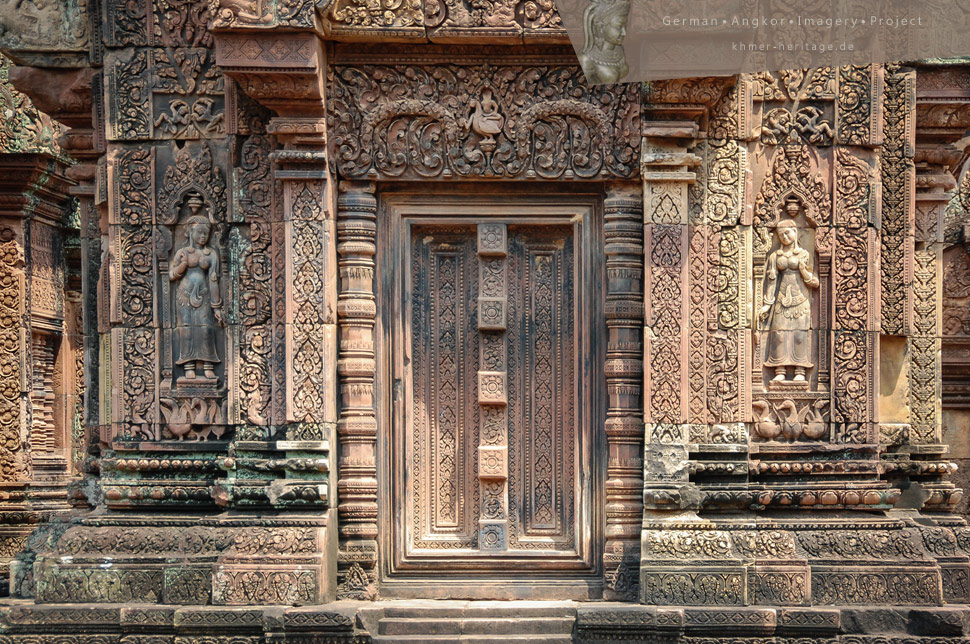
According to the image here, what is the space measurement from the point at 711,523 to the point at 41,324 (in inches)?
298

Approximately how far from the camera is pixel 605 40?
8.62 metres

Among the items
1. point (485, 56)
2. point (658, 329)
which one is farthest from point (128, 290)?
point (658, 329)

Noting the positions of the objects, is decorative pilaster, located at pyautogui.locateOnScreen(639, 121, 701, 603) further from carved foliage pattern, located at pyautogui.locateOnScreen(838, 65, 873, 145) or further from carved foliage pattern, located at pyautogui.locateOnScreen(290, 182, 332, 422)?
carved foliage pattern, located at pyautogui.locateOnScreen(290, 182, 332, 422)

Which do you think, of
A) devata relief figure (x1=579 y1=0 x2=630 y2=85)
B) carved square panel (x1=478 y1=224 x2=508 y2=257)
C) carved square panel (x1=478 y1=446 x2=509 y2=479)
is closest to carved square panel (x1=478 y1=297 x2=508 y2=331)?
carved square panel (x1=478 y1=224 x2=508 y2=257)

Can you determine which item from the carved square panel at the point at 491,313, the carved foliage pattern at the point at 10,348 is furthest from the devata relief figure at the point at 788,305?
the carved foliage pattern at the point at 10,348

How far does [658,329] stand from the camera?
28.9 ft

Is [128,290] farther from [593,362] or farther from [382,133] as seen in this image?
[593,362]

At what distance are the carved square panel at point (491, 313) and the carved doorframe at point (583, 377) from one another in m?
0.56

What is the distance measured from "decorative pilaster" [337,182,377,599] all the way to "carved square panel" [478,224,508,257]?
740 millimetres

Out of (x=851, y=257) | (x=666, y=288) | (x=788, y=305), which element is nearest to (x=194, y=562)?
(x=666, y=288)

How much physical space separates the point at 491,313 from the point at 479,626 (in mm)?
2034

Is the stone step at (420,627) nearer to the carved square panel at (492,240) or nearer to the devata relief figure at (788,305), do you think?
the carved square panel at (492,240)

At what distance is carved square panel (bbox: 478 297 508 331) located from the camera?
8992mm

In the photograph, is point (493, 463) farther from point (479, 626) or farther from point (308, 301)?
point (308, 301)
